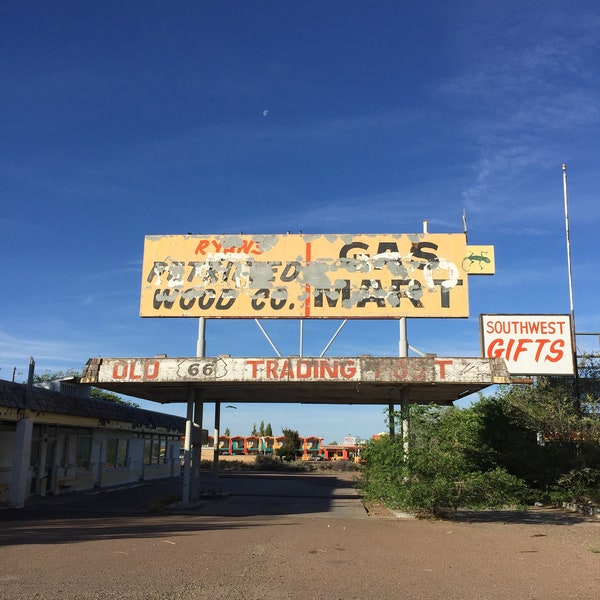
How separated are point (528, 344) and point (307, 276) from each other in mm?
8634

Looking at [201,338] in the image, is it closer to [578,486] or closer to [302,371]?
[302,371]

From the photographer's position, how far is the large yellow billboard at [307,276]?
2088cm

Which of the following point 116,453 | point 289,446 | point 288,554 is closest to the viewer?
point 288,554

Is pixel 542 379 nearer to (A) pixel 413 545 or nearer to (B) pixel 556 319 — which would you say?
(B) pixel 556 319

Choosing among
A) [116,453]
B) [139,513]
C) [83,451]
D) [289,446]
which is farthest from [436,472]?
[289,446]

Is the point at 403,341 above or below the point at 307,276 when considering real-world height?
below

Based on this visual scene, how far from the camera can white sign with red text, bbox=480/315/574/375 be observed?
22250 millimetres

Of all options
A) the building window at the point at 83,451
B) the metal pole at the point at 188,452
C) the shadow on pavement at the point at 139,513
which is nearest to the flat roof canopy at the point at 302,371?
the metal pole at the point at 188,452

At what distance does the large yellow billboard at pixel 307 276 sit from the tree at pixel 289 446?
140 feet

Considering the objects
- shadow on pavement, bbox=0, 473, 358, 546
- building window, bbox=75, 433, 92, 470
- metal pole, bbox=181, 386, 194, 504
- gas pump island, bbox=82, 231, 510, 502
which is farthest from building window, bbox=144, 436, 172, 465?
metal pole, bbox=181, 386, 194, 504

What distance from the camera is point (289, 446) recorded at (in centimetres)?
6544

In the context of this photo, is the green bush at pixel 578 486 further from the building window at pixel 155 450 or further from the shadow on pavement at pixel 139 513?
the building window at pixel 155 450

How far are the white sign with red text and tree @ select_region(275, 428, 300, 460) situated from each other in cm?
4182

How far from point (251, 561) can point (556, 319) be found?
16.8 meters
